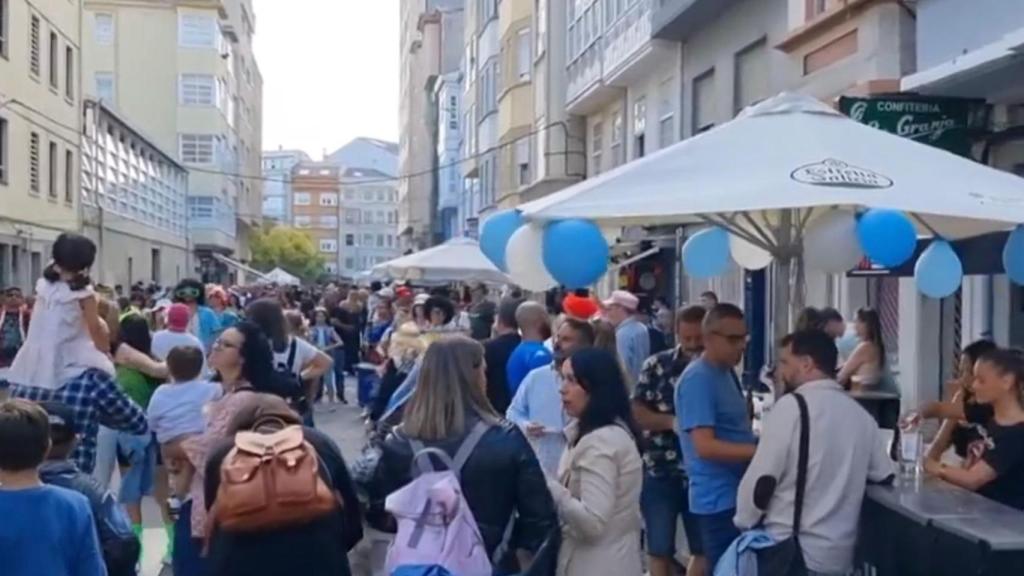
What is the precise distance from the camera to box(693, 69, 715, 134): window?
67.2ft

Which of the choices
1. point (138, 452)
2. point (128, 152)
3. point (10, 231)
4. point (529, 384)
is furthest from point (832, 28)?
point (128, 152)

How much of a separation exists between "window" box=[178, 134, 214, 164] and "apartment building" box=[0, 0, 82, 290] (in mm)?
25419

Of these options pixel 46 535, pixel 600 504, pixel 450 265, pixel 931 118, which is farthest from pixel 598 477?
pixel 450 265

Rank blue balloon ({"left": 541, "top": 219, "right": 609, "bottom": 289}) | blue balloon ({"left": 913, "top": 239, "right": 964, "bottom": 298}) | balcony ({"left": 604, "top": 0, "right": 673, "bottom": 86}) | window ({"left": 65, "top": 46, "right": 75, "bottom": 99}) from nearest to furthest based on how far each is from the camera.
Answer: blue balloon ({"left": 541, "top": 219, "right": 609, "bottom": 289}), blue balloon ({"left": 913, "top": 239, "right": 964, "bottom": 298}), balcony ({"left": 604, "top": 0, "right": 673, "bottom": 86}), window ({"left": 65, "top": 46, "right": 75, "bottom": 99})

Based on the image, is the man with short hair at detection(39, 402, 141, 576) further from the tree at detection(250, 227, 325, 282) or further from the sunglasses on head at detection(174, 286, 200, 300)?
the tree at detection(250, 227, 325, 282)

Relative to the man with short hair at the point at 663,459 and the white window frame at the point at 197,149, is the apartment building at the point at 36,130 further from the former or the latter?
the white window frame at the point at 197,149

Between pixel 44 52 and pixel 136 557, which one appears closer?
pixel 136 557

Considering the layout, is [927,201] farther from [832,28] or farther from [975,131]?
[832,28]

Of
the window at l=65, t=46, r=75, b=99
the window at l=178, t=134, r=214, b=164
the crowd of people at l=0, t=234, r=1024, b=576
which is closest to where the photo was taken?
the crowd of people at l=0, t=234, r=1024, b=576

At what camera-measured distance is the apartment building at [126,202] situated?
34.8 meters

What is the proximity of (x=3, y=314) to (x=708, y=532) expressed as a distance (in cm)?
964

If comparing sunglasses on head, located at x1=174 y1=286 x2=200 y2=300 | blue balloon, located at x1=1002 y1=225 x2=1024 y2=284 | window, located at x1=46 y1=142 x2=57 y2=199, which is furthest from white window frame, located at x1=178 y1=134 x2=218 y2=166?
blue balloon, located at x1=1002 y1=225 x2=1024 y2=284

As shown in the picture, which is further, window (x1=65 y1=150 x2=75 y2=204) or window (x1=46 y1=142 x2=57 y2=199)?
window (x1=65 y1=150 x2=75 y2=204)

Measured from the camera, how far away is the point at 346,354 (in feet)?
75.3
